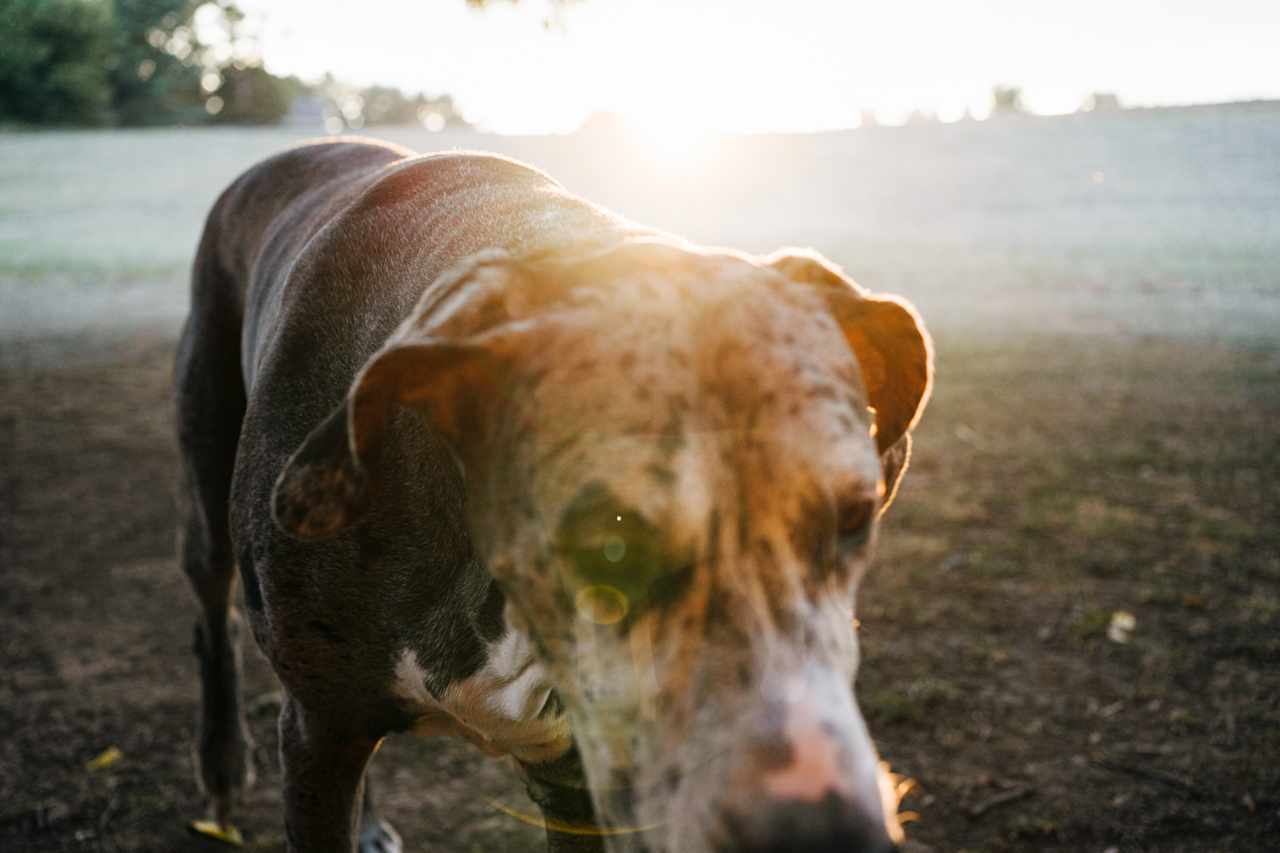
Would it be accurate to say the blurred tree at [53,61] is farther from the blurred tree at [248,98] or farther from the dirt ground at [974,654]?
the dirt ground at [974,654]

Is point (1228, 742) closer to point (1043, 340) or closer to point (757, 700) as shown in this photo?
point (757, 700)

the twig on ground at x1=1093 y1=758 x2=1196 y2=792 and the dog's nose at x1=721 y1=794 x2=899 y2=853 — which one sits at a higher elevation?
the dog's nose at x1=721 y1=794 x2=899 y2=853

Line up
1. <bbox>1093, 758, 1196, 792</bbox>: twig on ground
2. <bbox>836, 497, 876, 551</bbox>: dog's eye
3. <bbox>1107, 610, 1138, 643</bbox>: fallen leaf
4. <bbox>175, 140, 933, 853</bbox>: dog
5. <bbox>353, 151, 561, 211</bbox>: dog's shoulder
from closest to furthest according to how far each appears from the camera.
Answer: <bbox>175, 140, 933, 853</bbox>: dog, <bbox>836, 497, 876, 551</bbox>: dog's eye, <bbox>353, 151, 561, 211</bbox>: dog's shoulder, <bbox>1093, 758, 1196, 792</bbox>: twig on ground, <bbox>1107, 610, 1138, 643</bbox>: fallen leaf

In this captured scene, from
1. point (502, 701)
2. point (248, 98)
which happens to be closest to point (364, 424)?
point (502, 701)

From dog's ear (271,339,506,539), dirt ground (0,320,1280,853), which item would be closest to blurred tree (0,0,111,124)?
dirt ground (0,320,1280,853)

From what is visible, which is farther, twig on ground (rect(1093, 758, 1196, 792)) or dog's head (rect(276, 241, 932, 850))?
twig on ground (rect(1093, 758, 1196, 792))

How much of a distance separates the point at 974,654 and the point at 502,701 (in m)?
3.02

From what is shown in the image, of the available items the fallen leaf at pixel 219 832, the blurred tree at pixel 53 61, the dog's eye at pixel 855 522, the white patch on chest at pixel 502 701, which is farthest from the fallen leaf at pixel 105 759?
the blurred tree at pixel 53 61

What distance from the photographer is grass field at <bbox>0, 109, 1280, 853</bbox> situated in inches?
149

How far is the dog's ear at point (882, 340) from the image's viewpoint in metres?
2.08

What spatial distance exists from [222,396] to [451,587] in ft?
5.62

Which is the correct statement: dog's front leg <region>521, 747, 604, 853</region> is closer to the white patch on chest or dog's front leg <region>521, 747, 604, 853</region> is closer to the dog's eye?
the white patch on chest

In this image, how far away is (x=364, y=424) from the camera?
1848 millimetres

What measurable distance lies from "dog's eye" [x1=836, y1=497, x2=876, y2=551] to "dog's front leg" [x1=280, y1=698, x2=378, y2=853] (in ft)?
4.21
